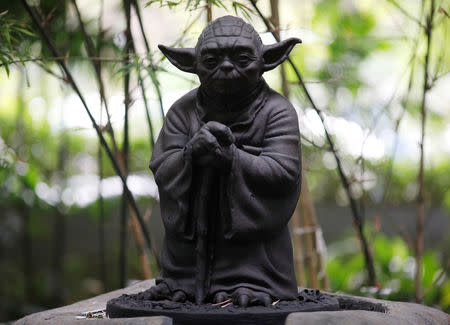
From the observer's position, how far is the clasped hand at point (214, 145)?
2.33m

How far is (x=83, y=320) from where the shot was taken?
7.48 ft

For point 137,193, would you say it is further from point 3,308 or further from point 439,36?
point 439,36

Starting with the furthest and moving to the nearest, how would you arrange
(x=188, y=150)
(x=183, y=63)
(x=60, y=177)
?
1. (x=60, y=177)
2. (x=183, y=63)
3. (x=188, y=150)

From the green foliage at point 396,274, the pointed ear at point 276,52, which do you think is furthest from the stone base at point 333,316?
the green foliage at point 396,274

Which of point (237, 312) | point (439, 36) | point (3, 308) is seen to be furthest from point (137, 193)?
point (237, 312)

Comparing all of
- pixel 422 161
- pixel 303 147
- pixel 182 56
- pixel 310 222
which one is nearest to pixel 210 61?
pixel 182 56

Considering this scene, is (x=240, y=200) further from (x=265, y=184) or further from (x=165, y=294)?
(x=165, y=294)

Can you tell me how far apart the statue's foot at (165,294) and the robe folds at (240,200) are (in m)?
0.03

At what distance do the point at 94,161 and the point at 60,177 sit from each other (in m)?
1.56

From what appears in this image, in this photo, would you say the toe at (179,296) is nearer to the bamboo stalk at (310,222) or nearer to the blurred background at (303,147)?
the bamboo stalk at (310,222)

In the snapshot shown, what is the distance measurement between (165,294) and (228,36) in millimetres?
1069

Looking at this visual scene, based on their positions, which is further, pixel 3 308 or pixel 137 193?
pixel 137 193

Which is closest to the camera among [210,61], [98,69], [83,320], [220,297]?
[83,320]

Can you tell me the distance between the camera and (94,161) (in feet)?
24.4
